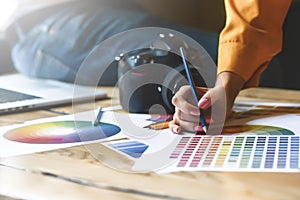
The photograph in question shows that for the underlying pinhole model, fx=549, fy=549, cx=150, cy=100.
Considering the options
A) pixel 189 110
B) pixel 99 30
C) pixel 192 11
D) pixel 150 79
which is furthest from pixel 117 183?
pixel 192 11

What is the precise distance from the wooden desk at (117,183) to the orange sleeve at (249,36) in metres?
0.34

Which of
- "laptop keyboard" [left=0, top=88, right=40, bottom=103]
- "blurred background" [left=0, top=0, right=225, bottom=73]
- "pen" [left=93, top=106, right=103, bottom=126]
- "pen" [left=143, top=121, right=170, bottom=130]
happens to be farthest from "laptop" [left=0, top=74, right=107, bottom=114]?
"blurred background" [left=0, top=0, right=225, bottom=73]

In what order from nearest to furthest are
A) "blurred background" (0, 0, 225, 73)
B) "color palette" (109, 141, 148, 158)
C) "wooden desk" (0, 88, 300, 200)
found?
"wooden desk" (0, 88, 300, 200) < "color palette" (109, 141, 148, 158) < "blurred background" (0, 0, 225, 73)

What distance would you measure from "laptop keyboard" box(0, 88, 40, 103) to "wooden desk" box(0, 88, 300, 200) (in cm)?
36

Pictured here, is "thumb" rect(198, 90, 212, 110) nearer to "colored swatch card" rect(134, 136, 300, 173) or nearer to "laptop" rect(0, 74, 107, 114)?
"colored swatch card" rect(134, 136, 300, 173)

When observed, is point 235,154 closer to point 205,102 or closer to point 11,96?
point 205,102

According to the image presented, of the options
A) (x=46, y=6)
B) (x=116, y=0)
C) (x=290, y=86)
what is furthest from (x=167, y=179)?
(x=116, y=0)

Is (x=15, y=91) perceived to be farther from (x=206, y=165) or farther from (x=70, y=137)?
(x=206, y=165)

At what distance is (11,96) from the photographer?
1.00 m

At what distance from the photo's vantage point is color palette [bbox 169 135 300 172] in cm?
57

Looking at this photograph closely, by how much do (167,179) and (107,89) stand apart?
1.98ft

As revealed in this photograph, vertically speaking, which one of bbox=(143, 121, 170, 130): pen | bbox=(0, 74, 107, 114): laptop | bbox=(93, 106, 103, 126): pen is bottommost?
bbox=(0, 74, 107, 114): laptop

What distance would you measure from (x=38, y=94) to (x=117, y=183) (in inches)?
20.9

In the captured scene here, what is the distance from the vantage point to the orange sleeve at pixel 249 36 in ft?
2.90
